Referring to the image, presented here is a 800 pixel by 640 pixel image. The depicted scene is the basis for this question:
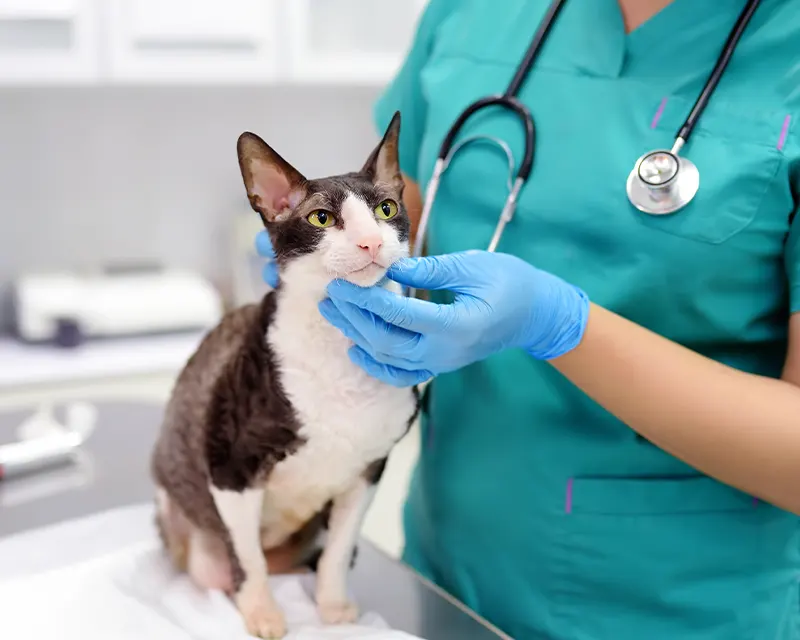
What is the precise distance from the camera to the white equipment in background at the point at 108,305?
1.84 meters

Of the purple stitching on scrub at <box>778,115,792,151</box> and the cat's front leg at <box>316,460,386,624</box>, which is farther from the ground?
the purple stitching on scrub at <box>778,115,792,151</box>

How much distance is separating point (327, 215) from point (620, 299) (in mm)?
313

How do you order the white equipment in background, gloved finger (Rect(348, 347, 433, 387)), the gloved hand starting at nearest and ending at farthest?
gloved finger (Rect(348, 347, 433, 387)) < the gloved hand < the white equipment in background

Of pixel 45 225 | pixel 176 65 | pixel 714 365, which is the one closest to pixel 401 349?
pixel 714 365

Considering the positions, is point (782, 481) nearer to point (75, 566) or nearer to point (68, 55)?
point (75, 566)

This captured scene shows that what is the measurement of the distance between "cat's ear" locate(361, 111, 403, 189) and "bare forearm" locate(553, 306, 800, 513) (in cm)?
22

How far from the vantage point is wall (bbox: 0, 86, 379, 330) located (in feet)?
6.71

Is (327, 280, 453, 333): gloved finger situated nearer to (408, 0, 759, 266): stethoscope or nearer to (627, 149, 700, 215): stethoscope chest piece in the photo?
(408, 0, 759, 266): stethoscope

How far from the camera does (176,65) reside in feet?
6.01

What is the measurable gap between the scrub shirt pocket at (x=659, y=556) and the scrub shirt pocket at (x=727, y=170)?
0.24 m

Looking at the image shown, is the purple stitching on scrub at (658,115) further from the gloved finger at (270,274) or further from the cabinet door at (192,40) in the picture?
the cabinet door at (192,40)

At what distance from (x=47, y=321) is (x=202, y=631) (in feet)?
4.12

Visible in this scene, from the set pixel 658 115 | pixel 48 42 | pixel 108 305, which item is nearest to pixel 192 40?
pixel 48 42

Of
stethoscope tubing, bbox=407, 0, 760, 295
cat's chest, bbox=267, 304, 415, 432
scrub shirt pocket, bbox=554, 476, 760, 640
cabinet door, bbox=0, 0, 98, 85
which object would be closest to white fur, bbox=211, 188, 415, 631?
cat's chest, bbox=267, 304, 415, 432
